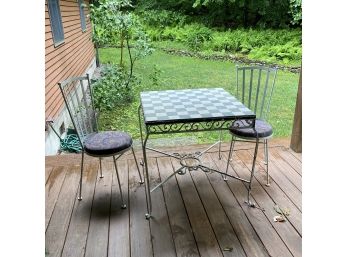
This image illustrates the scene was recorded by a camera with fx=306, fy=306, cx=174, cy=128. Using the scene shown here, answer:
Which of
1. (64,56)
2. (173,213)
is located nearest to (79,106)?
(173,213)

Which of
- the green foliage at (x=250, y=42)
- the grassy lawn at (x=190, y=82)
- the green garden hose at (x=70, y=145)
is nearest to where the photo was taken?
the green garden hose at (x=70, y=145)

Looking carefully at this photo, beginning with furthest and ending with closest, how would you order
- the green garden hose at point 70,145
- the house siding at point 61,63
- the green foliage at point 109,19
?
the green foliage at point 109,19, the green garden hose at point 70,145, the house siding at point 61,63

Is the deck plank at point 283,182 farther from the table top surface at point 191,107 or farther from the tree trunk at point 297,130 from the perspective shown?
the table top surface at point 191,107

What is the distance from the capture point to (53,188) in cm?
235

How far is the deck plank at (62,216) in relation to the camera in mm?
1765

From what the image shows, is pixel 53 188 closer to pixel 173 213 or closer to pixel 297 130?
pixel 173 213

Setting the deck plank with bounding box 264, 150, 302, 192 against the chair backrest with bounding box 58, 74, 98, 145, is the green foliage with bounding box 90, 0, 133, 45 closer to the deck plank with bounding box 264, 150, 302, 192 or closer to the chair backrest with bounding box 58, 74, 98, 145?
the chair backrest with bounding box 58, 74, 98, 145

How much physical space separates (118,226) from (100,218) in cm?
16

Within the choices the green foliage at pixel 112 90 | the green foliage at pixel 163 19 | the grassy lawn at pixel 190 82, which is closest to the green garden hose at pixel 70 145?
the grassy lawn at pixel 190 82

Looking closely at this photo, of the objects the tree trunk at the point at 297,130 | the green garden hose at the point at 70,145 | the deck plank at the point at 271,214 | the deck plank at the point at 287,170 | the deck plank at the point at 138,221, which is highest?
the tree trunk at the point at 297,130

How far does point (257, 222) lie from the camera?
1942 millimetres
